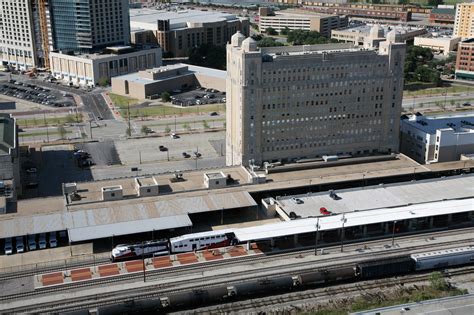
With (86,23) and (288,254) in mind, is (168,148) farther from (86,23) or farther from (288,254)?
(86,23)

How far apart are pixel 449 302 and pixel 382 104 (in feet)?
128

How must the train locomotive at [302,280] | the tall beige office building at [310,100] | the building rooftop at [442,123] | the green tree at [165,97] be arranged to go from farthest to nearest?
the green tree at [165,97] → the building rooftop at [442,123] → the tall beige office building at [310,100] → the train locomotive at [302,280]

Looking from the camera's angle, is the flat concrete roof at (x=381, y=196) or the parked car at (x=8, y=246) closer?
the parked car at (x=8, y=246)

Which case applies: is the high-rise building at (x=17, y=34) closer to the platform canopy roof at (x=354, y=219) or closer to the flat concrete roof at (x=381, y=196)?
the flat concrete roof at (x=381, y=196)

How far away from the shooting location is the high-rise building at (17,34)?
169 metres

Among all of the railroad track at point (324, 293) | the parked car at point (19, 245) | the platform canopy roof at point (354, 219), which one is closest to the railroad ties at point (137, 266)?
→ the platform canopy roof at point (354, 219)

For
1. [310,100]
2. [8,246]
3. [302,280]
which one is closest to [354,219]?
[302,280]

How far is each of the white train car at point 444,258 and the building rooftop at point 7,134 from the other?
181 feet

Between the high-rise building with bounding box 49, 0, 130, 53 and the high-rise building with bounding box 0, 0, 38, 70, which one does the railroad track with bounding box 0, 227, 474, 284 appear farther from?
the high-rise building with bounding box 0, 0, 38, 70

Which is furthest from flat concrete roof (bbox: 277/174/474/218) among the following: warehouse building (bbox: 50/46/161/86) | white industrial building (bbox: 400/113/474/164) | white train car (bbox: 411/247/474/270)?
warehouse building (bbox: 50/46/161/86)

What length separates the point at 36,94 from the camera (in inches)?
5733

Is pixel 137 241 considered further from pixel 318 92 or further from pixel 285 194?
pixel 318 92

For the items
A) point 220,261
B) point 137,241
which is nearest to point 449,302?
point 220,261

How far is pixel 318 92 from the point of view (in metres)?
84.4
